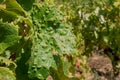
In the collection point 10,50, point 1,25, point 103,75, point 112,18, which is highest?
point 1,25

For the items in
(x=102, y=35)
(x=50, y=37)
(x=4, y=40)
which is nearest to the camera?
(x=4, y=40)

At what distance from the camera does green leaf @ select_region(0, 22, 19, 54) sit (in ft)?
4.34

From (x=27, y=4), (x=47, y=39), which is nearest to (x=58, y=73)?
(x=47, y=39)

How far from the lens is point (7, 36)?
1.33 m

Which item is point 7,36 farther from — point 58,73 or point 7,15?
point 58,73

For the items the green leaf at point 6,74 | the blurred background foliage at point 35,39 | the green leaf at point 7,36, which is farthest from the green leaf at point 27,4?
the green leaf at point 6,74

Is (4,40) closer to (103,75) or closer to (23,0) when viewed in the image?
(23,0)

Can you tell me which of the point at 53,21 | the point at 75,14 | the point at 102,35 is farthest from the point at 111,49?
the point at 53,21

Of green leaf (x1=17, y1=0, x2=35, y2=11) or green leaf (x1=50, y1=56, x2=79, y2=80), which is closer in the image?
green leaf (x1=17, y1=0, x2=35, y2=11)

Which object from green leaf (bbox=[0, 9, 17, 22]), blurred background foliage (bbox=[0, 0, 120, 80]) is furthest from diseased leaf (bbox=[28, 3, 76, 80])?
green leaf (bbox=[0, 9, 17, 22])

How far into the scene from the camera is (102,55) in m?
7.21

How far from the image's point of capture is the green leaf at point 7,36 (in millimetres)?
1323

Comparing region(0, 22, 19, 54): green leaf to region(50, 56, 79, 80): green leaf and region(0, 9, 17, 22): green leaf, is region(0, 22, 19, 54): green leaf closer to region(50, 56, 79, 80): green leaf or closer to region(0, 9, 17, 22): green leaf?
region(0, 9, 17, 22): green leaf

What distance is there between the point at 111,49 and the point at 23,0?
5.15 metres
